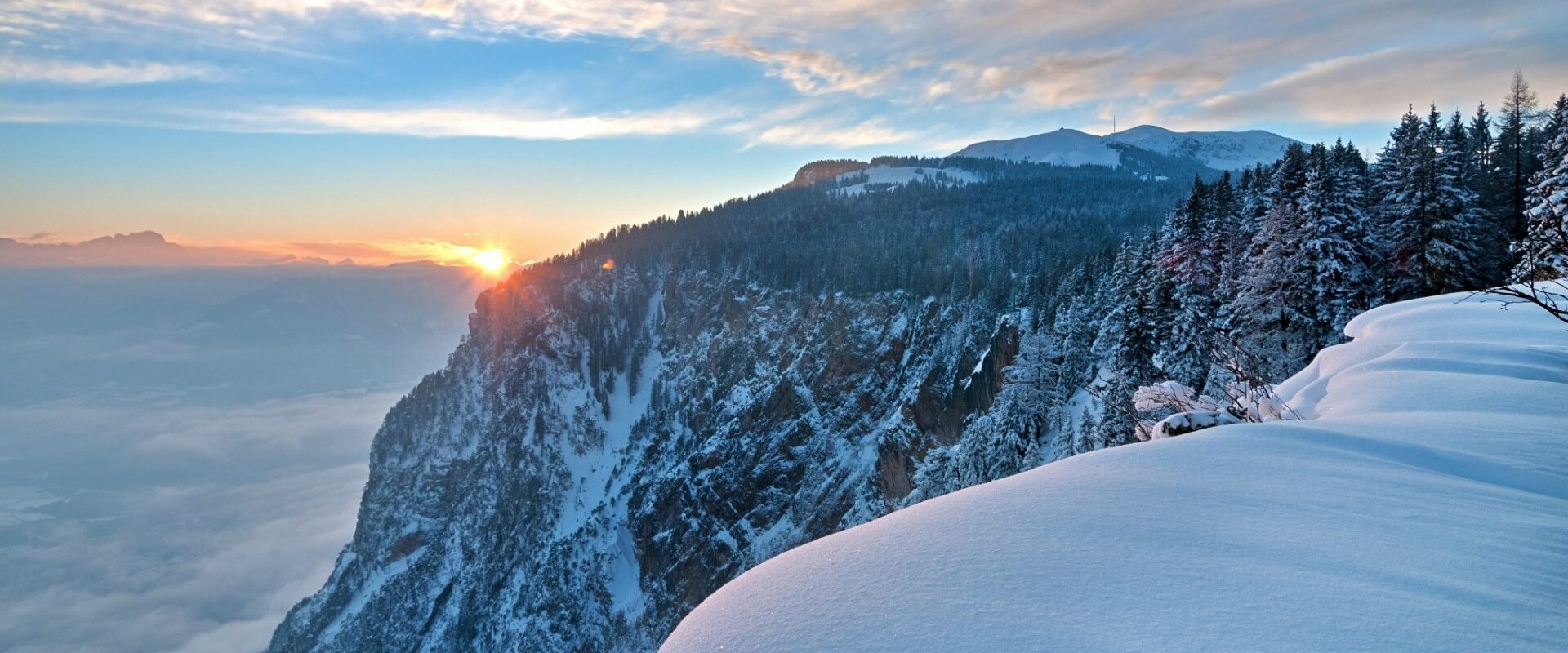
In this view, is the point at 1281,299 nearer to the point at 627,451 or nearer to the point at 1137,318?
the point at 1137,318

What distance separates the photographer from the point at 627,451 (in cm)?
10438

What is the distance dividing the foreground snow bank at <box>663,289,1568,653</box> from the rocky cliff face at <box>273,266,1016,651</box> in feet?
158

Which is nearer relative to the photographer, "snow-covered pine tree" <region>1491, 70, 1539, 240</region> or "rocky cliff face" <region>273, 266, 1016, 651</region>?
"snow-covered pine tree" <region>1491, 70, 1539, 240</region>

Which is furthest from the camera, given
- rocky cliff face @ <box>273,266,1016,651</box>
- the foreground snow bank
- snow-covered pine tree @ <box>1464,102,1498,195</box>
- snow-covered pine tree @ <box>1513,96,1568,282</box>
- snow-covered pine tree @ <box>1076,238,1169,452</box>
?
rocky cliff face @ <box>273,266,1016,651</box>

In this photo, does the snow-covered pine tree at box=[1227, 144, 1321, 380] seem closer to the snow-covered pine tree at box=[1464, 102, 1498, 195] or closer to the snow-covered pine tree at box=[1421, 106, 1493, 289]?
the snow-covered pine tree at box=[1421, 106, 1493, 289]

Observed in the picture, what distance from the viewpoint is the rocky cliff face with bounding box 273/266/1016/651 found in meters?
74.9

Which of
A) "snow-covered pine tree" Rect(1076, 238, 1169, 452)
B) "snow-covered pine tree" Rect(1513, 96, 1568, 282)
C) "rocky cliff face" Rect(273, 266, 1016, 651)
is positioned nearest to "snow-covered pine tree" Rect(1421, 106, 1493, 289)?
"snow-covered pine tree" Rect(1513, 96, 1568, 282)

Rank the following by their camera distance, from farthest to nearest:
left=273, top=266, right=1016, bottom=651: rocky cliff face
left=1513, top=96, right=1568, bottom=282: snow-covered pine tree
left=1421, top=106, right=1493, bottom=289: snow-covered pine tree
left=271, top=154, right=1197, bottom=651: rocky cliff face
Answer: left=271, top=154, right=1197, bottom=651: rocky cliff face
left=273, top=266, right=1016, bottom=651: rocky cliff face
left=1421, top=106, right=1493, bottom=289: snow-covered pine tree
left=1513, top=96, right=1568, bottom=282: snow-covered pine tree

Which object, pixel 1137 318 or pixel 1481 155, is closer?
pixel 1137 318

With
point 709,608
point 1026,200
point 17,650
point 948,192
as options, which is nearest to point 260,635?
point 17,650

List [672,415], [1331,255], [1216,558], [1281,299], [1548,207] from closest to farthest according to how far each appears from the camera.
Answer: [1216,558]
[1548,207]
[1331,255]
[1281,299]
[672,415]

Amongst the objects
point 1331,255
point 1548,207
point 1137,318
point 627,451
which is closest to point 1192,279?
point 1137,318

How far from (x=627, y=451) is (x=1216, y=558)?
105812mm

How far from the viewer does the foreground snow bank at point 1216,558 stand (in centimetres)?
319
